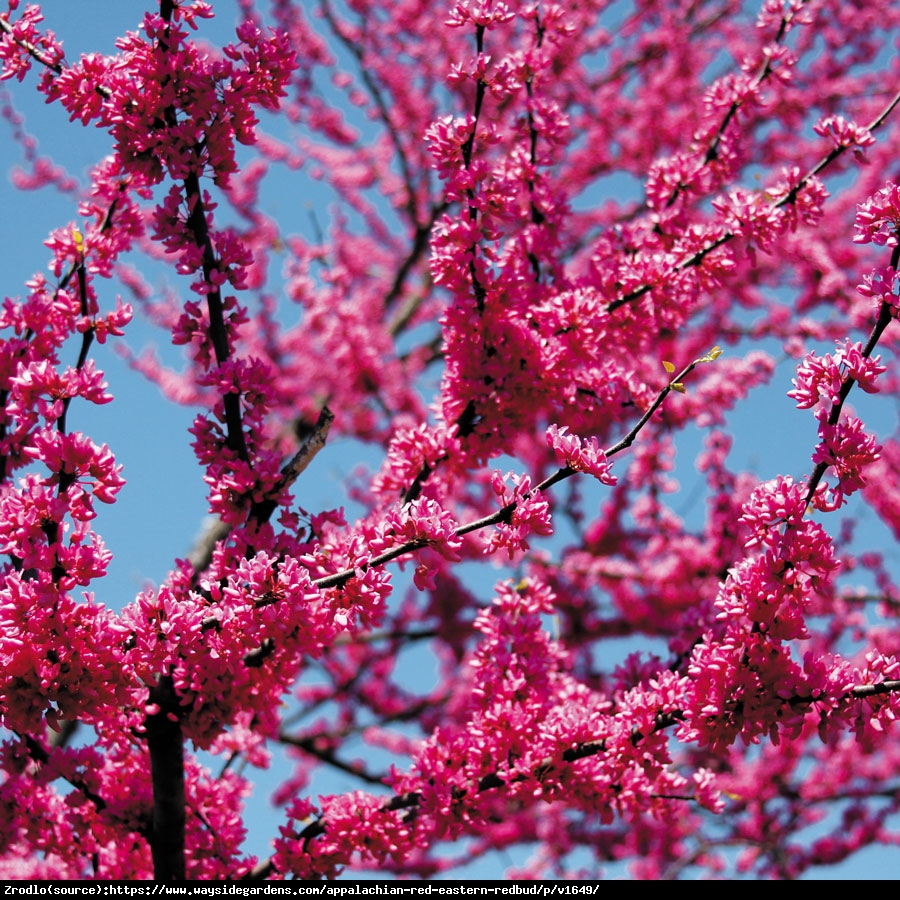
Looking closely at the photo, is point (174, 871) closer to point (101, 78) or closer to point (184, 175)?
point (184, 175)

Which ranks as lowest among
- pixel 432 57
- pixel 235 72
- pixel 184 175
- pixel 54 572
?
pixel 54 572

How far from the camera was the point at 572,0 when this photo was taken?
360 inches

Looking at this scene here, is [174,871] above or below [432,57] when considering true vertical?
below

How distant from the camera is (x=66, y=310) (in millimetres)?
2979

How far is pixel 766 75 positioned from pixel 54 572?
12.0ft

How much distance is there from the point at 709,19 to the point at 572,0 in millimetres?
2671

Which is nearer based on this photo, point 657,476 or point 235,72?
point 235,72

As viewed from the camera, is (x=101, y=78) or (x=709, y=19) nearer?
(x=101, y=78)

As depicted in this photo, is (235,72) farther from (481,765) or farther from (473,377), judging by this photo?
(481,765)

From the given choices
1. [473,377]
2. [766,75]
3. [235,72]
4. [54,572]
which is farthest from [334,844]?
[766,75]
